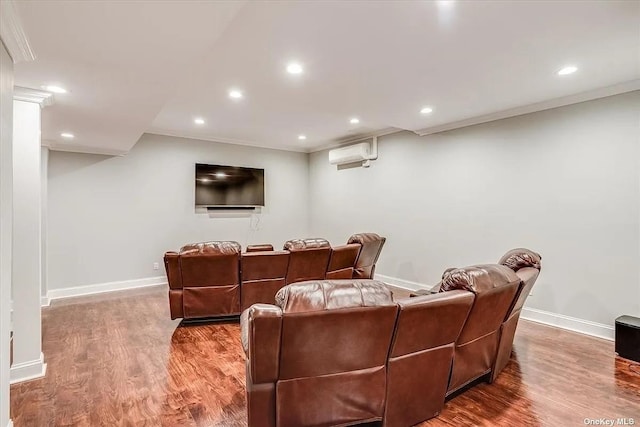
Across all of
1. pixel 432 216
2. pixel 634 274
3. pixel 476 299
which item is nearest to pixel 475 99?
pixel 432 216

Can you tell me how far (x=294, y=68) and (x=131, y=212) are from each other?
420cm

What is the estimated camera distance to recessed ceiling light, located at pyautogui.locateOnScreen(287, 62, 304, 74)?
2.89 meters

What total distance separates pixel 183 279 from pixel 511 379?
3293 millimetres

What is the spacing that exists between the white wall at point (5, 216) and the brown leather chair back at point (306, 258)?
2484 millimetres

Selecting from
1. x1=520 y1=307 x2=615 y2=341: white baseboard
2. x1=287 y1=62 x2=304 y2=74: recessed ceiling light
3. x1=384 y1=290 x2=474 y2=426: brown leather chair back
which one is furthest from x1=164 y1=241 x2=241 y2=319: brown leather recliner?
x1=520 y1=307 x2=615 y2=341: white baseboard

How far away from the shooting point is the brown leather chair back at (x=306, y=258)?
12.8 feet

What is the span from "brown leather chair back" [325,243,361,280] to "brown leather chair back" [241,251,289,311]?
0.64 metres

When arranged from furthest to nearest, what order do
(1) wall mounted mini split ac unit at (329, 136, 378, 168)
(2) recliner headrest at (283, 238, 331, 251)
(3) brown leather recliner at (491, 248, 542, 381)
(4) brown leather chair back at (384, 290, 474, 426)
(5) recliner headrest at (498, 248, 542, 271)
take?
(1) wall mounted mini split ac unit at (329, 136, 378, 168) → (2) recliner headrest at (283, 238, 331, 251) → (5) recliner headrest at (498, 248, 542, 271) → (3) brown leather recliner at (491, 248, 542, 381) → (4) brown leather chair back at (384, 290, 474, 426)

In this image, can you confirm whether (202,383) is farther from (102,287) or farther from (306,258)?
(102,287)

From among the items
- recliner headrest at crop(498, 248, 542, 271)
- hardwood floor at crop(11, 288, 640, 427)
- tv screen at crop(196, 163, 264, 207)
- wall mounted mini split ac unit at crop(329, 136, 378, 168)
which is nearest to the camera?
hardwood floor at crop(11, 288, 640, 427)

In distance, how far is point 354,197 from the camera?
21.3 ft

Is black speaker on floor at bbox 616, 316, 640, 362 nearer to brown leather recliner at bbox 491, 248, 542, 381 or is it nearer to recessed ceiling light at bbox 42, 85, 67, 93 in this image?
brown leather recliner at bbox 491, 248, 542, 381

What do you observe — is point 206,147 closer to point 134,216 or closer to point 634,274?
point 134,216

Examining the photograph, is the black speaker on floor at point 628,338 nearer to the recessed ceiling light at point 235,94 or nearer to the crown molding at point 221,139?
the recessed ceiling light at point 235,94
